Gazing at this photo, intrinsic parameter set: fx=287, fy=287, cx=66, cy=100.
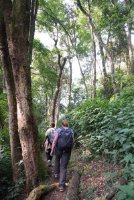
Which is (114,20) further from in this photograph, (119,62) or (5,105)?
(119,62)

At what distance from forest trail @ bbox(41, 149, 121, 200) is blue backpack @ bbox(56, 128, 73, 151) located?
94cm

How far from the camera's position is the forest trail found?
618cm

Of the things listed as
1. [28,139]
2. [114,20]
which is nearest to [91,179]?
[28,139]

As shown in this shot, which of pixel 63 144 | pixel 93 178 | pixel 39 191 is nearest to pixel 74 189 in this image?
pixel 93 178

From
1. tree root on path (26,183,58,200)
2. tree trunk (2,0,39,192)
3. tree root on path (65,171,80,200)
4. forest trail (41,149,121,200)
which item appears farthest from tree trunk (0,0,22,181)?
tree root on path (65,171,80,200)

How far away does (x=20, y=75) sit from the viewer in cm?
822

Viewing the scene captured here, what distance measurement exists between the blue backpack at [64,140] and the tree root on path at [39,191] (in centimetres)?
108

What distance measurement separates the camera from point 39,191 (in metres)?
7.54

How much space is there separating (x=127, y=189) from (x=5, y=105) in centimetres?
1246

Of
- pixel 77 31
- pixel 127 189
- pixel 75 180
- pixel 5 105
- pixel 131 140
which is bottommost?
pixel 75 180

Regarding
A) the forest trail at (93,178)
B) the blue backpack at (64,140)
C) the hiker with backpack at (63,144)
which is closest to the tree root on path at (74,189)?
the forest trail at (93,178)

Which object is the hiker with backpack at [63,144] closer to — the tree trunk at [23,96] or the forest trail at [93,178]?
the forest trail at [93,178]

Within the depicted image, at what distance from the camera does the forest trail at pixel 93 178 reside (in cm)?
618

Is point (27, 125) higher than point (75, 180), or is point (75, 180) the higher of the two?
point (27, 125)
